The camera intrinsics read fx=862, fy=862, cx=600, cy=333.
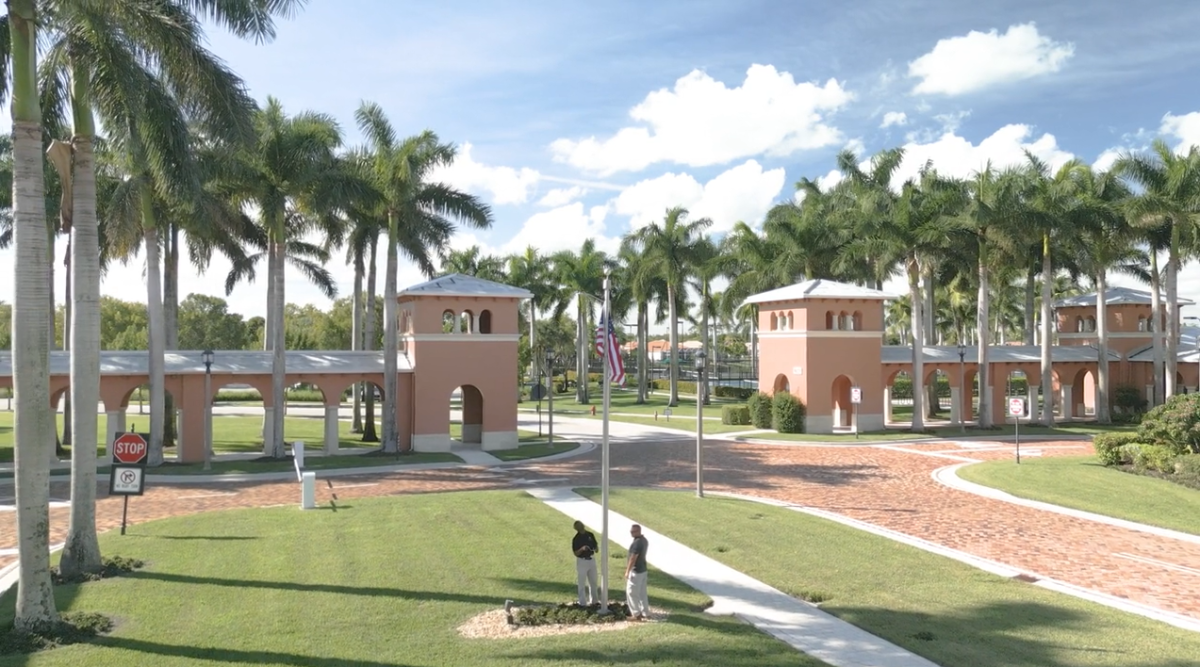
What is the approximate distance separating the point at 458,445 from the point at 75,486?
21.7 meters

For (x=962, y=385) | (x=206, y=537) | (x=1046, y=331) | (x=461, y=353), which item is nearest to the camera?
(x=206, y=537)

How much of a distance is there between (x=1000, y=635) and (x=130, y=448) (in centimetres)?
1582

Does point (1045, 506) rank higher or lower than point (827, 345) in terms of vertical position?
lower

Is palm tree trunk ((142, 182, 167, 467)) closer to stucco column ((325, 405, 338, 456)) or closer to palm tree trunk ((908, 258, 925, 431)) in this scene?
stucco column ((325, 405, 338, 456))

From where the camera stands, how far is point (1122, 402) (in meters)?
46.3

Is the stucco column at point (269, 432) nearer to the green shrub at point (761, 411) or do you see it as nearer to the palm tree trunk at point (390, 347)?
the palm tree trunk at point (390, 347)

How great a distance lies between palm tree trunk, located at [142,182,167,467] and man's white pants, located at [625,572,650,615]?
70.9ft

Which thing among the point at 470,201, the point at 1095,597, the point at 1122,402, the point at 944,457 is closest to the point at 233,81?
the point at 1095,597

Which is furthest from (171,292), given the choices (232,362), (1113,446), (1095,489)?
(1113,446)

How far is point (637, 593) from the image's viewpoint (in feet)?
39.3

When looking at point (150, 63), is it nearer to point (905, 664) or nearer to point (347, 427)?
point (905, 664)

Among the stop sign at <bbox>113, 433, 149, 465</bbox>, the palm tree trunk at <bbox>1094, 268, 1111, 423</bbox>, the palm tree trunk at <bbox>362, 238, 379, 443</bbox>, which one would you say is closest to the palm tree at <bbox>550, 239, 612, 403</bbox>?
the palm tree trunk at <bbox>362, 238, 379, 443</bbox>

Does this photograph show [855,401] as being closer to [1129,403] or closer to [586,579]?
[1129,403]

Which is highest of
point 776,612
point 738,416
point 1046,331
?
point 1046,331
